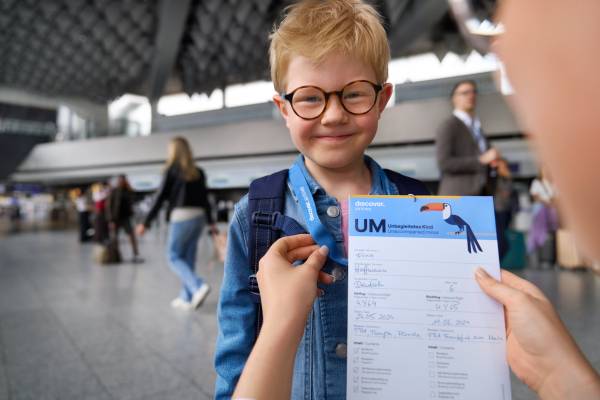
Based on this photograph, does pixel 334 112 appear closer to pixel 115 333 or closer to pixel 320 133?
pixel 320 133

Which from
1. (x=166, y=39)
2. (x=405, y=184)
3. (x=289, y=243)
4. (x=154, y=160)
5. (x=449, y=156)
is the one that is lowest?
(x=289, y=243)

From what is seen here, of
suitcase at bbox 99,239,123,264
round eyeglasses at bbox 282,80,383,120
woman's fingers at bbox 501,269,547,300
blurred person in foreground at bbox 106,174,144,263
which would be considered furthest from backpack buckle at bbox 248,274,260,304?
blurred person in foreground at bbox 106,174,144,263

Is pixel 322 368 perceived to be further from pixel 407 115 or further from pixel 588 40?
pixel 407 115

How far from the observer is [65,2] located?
496 inches

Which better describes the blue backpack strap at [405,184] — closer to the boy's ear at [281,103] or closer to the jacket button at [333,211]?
the jacket button at [333,211]

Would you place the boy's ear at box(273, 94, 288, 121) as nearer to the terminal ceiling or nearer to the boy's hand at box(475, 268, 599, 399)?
the boy's hand at box(475, 268, 599, 399)

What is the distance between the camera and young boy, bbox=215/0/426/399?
2.56 ft

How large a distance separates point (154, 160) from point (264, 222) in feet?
58.8

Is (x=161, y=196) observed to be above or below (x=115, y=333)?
above

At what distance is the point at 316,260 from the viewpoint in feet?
1.87

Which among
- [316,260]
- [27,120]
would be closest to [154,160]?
[27,120]

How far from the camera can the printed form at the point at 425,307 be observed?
1.88 ft

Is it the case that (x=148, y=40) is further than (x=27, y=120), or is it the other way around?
(x=27, y=120)

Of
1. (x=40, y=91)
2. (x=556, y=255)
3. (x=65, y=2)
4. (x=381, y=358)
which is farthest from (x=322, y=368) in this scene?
(x=40, y=91)
